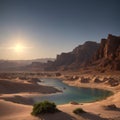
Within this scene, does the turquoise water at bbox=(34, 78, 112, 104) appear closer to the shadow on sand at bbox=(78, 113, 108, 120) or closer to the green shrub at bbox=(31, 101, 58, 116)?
the shadow on sand at bbox=(78, 113, 108, 120)

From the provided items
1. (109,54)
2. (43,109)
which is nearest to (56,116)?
(43,109)

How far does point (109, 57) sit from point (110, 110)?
126 metres

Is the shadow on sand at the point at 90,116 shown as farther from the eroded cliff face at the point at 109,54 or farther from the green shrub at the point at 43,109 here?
the eroded cliff face at the point at 109,54

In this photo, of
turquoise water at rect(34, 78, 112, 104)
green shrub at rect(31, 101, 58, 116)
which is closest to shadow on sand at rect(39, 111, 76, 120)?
green shrub at rect(31, 101, 58, 116)

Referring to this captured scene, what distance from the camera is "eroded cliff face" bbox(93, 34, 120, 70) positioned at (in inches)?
5438

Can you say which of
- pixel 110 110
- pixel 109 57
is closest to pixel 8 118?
pixel 110 110

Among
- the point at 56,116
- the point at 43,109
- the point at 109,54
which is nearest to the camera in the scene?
the point at 56,116

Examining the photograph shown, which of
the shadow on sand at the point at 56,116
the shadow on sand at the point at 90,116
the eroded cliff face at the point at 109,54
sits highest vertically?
the eroded cliff face at the point at 109,54

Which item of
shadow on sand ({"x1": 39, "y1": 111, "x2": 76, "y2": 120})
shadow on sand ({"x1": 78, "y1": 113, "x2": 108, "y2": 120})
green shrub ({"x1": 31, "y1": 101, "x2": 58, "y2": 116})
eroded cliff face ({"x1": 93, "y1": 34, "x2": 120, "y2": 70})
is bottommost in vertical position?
shadow on sand ({"x1": 78, "y1": 113, "x2": 108, "y2": 120})

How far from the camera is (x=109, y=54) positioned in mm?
156250

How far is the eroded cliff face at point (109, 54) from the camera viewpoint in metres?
138

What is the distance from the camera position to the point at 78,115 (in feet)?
74.0

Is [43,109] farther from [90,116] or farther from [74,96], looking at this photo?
[74,96]

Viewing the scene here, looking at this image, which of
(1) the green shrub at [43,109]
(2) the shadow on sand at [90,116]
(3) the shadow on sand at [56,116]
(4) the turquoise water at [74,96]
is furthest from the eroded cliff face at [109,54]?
(3) the shadow on sand at [56,116]
